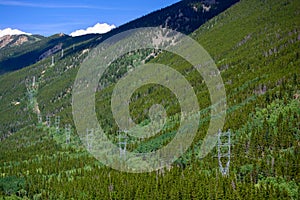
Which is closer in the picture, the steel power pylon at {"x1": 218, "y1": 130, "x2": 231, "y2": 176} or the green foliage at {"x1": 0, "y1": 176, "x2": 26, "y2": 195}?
the steel power pylon at {"x1": 218, "y1": 130, "x2": 231, "y2": 176}

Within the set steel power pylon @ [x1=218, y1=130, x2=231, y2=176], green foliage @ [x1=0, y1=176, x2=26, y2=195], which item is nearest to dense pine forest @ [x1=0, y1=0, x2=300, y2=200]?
green foliage @ [x1=0, y1=176, x2=26, y2=195]

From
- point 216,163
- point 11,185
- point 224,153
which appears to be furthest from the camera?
point 11,185

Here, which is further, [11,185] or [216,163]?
[11,185]

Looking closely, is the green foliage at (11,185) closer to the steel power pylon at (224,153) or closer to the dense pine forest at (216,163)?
the dense pine forest at (216,163)

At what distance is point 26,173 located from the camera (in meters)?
139

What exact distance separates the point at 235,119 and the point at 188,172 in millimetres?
36588

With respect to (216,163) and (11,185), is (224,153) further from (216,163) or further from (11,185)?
(11,185)

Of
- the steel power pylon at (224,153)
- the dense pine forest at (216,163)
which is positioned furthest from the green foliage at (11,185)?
the steel power pylon at (224,153)

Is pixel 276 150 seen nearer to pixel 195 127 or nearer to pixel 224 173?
pixel 224 173

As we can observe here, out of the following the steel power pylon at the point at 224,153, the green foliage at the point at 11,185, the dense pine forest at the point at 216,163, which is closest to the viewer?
the steel power pylon at the point at 224,153

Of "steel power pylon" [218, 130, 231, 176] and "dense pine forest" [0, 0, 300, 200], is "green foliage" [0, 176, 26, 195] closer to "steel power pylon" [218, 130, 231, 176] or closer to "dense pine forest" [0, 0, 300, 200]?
"dense pine forest" [0, 0, 300, 200]

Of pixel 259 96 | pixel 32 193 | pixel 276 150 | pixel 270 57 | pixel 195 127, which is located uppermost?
pixel 270 57

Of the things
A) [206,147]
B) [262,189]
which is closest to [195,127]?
[206,147]

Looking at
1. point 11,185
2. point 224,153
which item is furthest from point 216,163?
point 11,185
